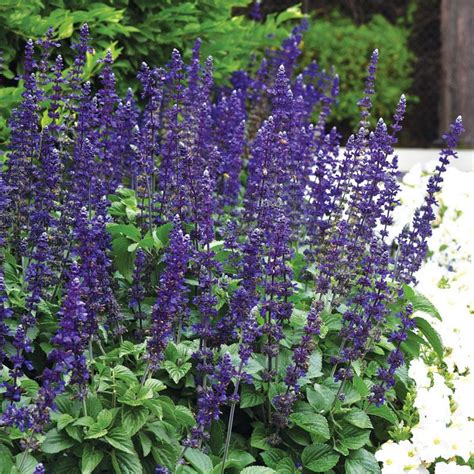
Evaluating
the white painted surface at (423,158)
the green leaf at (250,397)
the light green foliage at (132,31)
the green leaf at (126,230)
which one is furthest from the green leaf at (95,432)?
the white painted surface at (423,158)

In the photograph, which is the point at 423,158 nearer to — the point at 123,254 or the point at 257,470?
the point at 123,254

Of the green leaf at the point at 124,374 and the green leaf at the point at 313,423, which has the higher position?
the green leaf at the point at 124,374

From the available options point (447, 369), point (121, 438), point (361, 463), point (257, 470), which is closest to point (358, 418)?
point (361, 463)

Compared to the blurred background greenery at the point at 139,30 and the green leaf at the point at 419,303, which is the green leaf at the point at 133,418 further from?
the blurred background greenery at the point at 139,30

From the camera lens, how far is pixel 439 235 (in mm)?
6602

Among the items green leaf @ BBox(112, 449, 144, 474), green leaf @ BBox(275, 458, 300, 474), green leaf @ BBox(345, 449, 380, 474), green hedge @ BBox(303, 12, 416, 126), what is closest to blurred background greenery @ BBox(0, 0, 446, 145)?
green leaf @ BBox(112, 449, 144, 474)

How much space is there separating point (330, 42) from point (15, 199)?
38.3 feet

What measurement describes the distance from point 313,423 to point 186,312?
0.68 m

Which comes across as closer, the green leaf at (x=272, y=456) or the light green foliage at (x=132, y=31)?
the green leaf at (x=272, y=456)

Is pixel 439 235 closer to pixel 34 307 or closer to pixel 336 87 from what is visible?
pixel 336 87

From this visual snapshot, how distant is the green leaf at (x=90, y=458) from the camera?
3.10 metres

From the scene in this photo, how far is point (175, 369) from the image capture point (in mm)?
3570

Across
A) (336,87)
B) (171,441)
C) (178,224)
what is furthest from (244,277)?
(336,87)

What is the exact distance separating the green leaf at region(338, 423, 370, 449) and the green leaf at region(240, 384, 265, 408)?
1.23 feet
